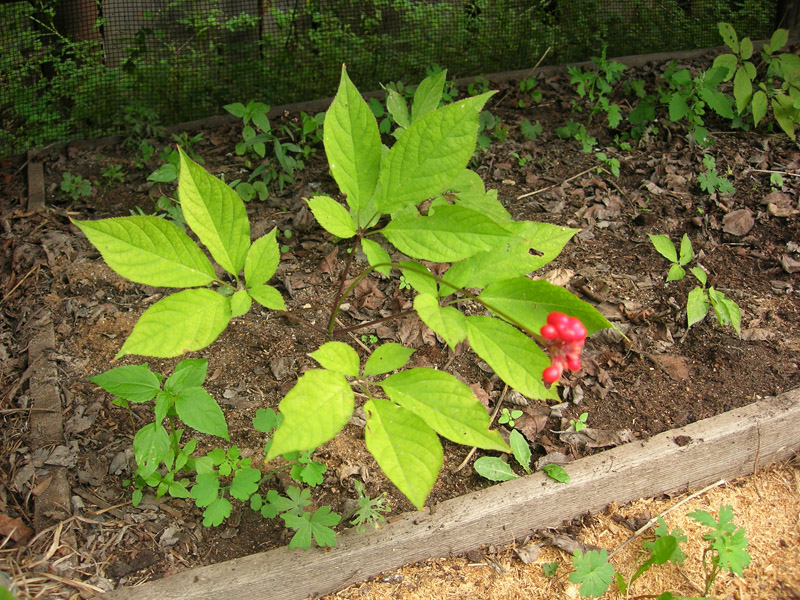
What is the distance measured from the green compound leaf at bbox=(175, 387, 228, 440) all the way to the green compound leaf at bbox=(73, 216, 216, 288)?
1.16 ft

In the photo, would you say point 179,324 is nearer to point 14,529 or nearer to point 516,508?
point 14,529

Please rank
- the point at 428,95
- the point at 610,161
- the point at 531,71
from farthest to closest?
the point at 531,71 < the point at 610,161 < the point at 428,95

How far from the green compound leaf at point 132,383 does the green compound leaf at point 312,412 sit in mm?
582

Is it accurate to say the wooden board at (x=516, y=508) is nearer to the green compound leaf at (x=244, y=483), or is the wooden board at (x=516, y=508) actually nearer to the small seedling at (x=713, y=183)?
the green compound leaf at (x=244, y=483)

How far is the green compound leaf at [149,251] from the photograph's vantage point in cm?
126

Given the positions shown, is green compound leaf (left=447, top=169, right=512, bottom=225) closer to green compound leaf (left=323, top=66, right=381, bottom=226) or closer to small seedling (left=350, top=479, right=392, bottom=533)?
green compound leaf (left=323, top=66, right=381, bottom=226)

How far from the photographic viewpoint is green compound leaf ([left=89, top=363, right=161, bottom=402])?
1.60 metres

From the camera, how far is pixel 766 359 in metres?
2.26

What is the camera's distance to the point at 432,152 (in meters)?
1.37

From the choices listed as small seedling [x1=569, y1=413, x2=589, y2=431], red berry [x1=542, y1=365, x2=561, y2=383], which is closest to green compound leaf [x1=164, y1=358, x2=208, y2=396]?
red berry [x1=542, y1=365, x2=561, y2=383]

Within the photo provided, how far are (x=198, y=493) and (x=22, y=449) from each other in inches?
23.7

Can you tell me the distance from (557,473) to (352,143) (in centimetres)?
112

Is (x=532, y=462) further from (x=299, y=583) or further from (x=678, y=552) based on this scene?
(x=299, y=583)

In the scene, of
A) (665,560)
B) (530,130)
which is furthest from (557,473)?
(530,130)
